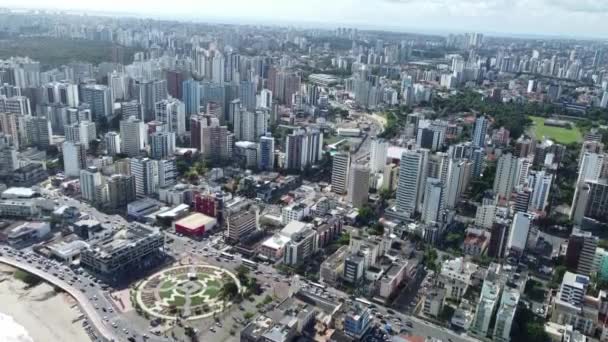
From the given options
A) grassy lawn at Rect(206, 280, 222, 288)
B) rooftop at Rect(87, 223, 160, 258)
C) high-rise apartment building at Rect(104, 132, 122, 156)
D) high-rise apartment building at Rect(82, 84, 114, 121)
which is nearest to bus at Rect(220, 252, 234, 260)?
grassy lawn at Rect(206, 280, 222, 288)

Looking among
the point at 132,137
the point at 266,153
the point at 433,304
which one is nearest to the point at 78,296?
the point at 433,304

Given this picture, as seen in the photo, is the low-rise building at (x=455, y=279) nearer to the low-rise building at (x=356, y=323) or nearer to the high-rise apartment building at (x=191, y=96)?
the low-rise building at (x=356, y=323)

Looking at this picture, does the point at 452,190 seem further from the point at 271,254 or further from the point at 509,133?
the point at 509,133

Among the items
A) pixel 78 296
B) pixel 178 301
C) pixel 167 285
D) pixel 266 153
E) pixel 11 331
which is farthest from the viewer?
pixel 266 153

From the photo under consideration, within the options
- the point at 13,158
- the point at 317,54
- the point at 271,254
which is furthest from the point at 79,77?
the point at 317,54

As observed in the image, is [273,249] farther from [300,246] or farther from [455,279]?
[455,279]

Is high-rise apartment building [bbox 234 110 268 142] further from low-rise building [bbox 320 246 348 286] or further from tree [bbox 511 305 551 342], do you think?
tree [bbox 511 305 551 342]

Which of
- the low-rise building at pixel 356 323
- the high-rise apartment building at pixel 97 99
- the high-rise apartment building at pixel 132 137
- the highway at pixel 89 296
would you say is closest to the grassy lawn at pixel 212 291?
the highway at pixel 89 296
